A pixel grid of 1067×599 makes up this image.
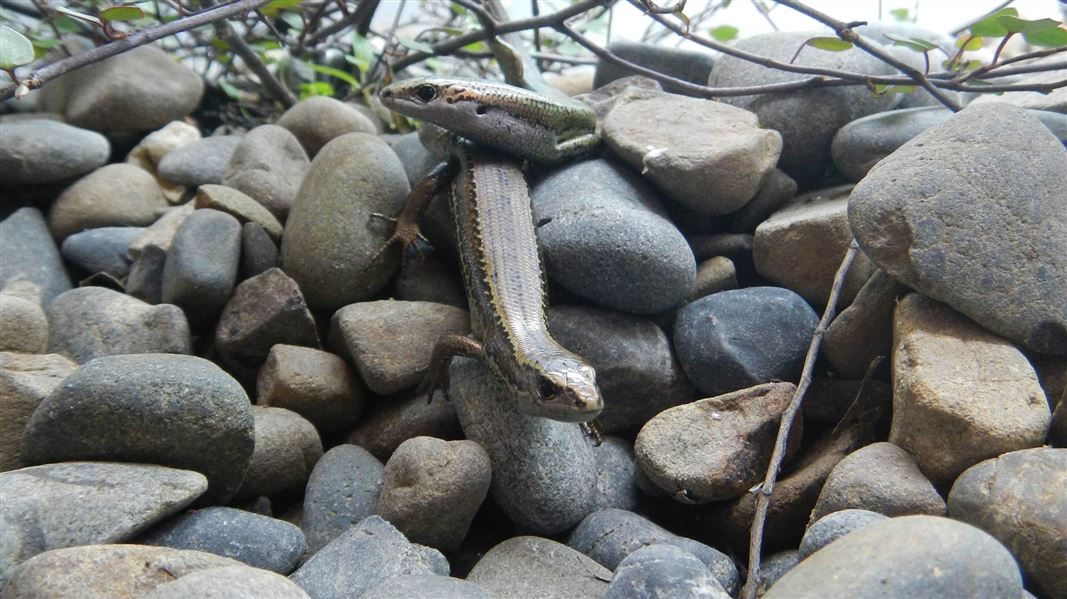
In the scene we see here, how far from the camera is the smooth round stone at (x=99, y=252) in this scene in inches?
134

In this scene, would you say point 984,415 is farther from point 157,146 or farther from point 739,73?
point 157,146

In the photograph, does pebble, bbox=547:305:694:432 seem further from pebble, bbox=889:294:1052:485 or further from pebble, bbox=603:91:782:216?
pebble, bbox=889:294:1052:485

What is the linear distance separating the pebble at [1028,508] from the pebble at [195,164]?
3337 mm

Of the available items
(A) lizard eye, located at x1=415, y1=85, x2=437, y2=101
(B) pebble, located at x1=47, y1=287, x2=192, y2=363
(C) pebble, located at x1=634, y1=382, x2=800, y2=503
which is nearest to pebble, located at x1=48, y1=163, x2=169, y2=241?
(B) pebble, located at x1=47, y1=287, x2=192, y2=363

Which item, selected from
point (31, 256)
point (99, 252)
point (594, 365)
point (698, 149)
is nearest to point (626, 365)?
point (594, 365)

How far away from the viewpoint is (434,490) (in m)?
2.21

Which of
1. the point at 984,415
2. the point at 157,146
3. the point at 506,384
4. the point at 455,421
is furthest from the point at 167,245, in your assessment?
the point at 984,415

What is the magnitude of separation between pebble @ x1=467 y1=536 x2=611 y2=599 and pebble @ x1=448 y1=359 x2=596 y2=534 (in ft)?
0.44

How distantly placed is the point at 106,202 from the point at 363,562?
2481mm

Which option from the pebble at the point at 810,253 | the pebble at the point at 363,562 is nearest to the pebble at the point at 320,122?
the pebble at the point at 810,253

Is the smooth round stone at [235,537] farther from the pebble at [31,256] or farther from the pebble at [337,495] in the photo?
the pebble at [31,256]

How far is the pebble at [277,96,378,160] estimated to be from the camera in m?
3.96

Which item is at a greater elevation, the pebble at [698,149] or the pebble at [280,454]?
the pebble at [698,149]

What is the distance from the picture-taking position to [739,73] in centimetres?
359
